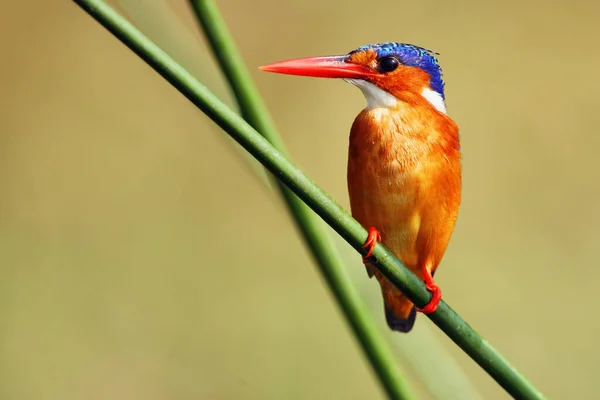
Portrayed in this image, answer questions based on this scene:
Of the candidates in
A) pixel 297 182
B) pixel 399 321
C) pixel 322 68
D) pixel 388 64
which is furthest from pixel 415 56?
pixel 297 182

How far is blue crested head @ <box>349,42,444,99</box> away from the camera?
0.73 meters

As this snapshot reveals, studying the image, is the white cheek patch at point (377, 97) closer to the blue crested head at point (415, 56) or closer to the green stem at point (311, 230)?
the blue crested head at point (415, 56)

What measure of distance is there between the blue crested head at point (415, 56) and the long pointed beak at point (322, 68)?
0.09 feet

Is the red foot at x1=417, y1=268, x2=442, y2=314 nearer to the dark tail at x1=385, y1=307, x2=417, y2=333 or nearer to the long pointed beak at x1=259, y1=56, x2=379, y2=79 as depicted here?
the dark tail at x1=385, y1=307, x2=417, y2=333

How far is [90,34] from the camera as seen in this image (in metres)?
2.37

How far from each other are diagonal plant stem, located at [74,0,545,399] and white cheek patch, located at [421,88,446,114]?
0.34 metres

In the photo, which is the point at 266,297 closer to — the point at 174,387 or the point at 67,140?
the point at 174,387

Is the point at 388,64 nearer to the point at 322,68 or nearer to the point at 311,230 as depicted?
the point at 322,68

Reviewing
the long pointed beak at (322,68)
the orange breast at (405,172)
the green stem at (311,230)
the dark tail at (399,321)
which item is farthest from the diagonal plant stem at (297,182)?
the dark tail at (399,321)

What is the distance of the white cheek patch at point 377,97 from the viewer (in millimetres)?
732

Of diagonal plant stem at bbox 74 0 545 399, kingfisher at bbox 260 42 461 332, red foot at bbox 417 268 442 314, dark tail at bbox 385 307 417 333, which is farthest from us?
dark tail at bbox 385 307 417 333

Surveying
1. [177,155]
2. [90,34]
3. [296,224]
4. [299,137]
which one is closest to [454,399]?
[296,224]

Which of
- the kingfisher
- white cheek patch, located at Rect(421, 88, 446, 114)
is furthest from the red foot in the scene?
white cheek patch, located at Rect(421, 88, 446, 114)

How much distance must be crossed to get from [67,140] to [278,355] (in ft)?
2.96
